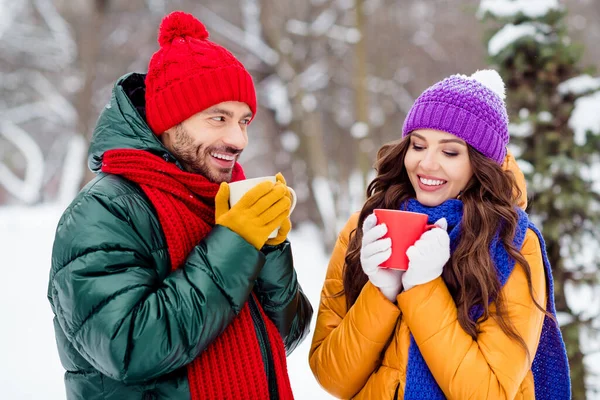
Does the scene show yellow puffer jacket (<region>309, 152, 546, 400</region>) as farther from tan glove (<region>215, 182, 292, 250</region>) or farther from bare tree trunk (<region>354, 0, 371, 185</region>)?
bare tree trunk (<region>354, 0, 371, 185</region>)

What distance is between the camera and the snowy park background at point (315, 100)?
4270 millimetres

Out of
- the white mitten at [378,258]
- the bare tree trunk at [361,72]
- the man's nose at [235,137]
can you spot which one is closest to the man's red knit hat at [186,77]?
the man's nose at [235,137]

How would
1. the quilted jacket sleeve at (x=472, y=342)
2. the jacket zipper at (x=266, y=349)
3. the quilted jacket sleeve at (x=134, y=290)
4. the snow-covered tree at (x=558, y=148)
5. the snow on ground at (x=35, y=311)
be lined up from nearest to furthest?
1. the quilted jacket sleeve at (x=134, y=290)
2. the quilted jacket sleeve at (x=472, y=342)
3. the jacket zipper at (x=266, y=349)
4. the snow-covered tree at (x=558, y=148)
5. the snow on ground at (x=35, y=311)

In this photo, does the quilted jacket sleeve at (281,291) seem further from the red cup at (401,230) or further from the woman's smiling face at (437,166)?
the woman's smiling face at (437,166)

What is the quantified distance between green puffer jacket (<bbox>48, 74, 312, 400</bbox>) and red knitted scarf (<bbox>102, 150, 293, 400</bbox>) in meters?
0.04

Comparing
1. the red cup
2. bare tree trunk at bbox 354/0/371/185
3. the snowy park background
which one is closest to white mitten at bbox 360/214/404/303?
the red cup

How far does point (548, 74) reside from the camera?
4.24m

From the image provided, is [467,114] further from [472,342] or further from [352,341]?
[352,341]

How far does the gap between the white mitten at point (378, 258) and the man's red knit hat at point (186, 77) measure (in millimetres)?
768

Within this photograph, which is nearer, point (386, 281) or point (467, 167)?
point (386, 281)

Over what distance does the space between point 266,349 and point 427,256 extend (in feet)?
2.41

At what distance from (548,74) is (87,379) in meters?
3.89

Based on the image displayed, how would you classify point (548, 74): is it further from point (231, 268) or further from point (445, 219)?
point (231, 268)

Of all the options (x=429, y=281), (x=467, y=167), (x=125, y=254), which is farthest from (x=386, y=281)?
(x=125, y=254)
